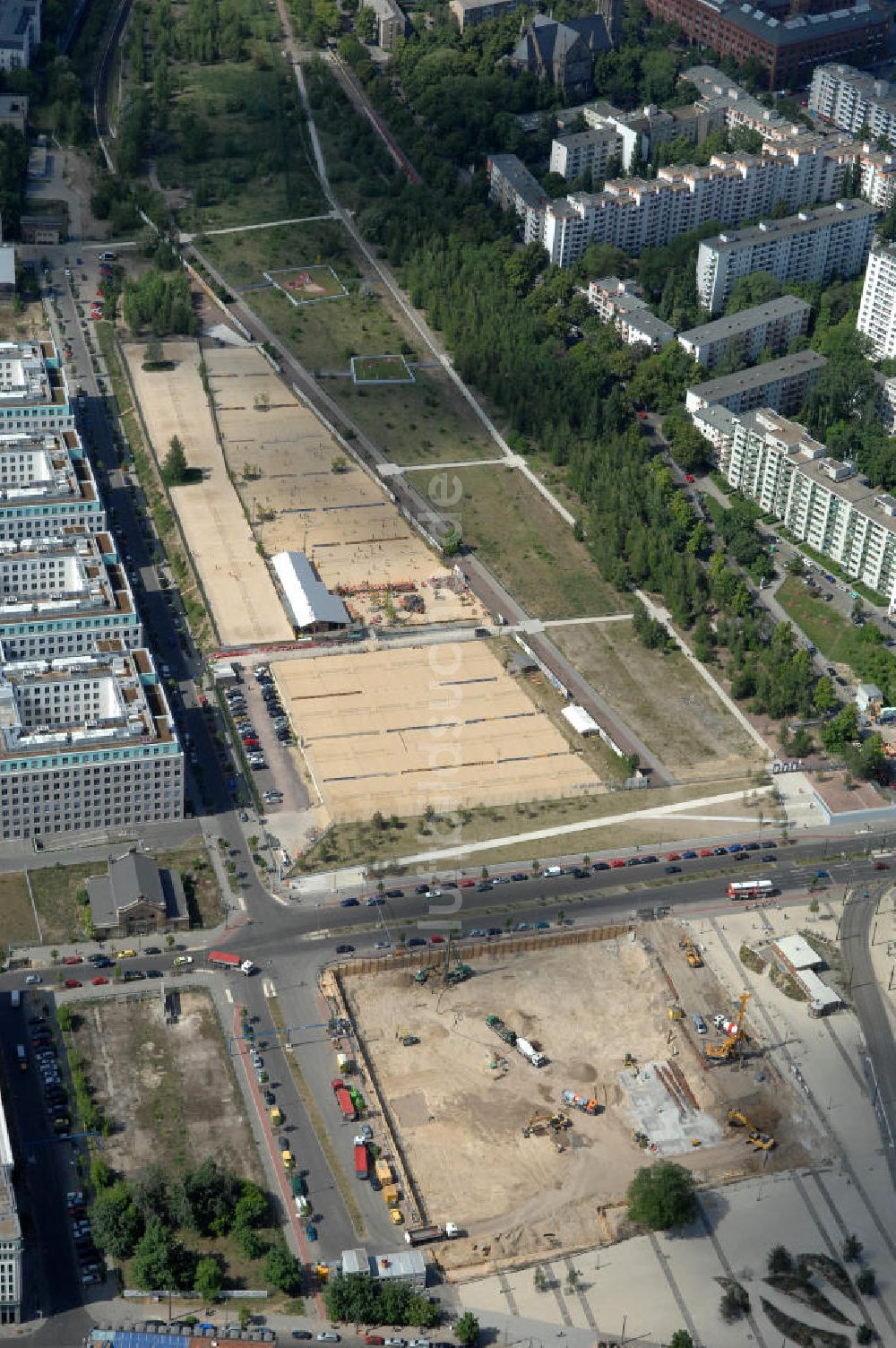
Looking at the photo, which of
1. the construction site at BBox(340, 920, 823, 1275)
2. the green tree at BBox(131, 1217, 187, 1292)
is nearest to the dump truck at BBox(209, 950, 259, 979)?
the construction site at BBox(340, 920, 823, 1275)

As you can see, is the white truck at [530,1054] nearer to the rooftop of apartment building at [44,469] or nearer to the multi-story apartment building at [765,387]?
the rooftop of apartment building at [44,469]

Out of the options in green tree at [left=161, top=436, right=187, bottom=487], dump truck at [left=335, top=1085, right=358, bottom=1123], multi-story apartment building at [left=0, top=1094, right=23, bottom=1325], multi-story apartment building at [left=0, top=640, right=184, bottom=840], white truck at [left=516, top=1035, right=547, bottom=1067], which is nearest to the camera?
multi-story apartment building at [left=0, top=1094, right=23, bottom=1325]

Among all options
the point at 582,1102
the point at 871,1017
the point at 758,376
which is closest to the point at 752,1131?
the point at 582,1102

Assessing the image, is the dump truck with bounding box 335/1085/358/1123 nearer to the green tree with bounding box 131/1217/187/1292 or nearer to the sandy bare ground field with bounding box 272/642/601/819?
the green tree with bounding box 131/1217/187/1292

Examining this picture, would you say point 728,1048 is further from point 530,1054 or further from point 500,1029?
point 500,1029

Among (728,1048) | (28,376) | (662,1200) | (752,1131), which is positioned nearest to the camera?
(662,1200)
